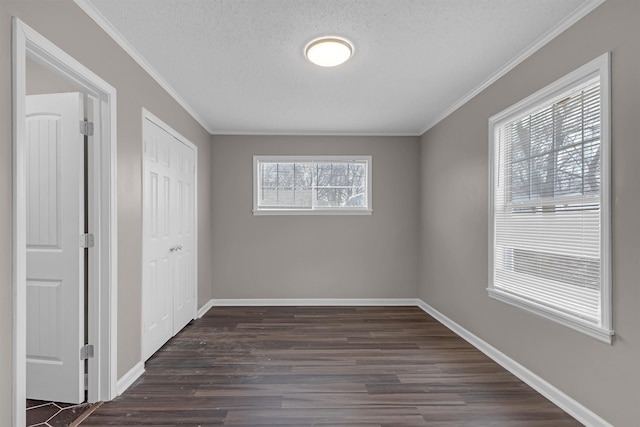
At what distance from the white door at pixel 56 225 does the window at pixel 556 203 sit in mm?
3143

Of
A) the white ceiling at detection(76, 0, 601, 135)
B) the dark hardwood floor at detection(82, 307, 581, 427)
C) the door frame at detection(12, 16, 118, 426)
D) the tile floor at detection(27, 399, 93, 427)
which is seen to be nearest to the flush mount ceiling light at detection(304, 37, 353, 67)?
the white ceiling at detection(76, 0, 601, 135)

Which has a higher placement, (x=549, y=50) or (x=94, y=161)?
(x=549, y=50)

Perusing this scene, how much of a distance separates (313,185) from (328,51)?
2.57m

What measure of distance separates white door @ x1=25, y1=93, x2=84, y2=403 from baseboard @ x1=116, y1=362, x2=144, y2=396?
311 mm

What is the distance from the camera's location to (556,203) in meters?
2.31

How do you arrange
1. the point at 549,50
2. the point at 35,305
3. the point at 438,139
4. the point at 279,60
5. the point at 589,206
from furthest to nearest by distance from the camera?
the point at 438,139 < the point at 279,60 < the point at 549,50 < the point at 35,305 < the point at 589,206

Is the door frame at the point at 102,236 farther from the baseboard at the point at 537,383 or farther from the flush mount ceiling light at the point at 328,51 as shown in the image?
the baseboard at the point at 537,383

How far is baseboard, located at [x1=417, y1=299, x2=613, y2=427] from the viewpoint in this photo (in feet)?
6.56

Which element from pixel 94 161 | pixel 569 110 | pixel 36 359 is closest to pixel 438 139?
pixel 569 110

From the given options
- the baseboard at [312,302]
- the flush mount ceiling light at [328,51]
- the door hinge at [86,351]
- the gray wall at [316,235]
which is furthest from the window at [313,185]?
the door hinge at [86,351]

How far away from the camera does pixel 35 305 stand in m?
2.18

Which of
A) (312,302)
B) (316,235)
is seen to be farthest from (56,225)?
(312,302)

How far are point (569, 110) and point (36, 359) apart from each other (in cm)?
386

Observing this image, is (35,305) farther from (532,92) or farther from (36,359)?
(532,92)
